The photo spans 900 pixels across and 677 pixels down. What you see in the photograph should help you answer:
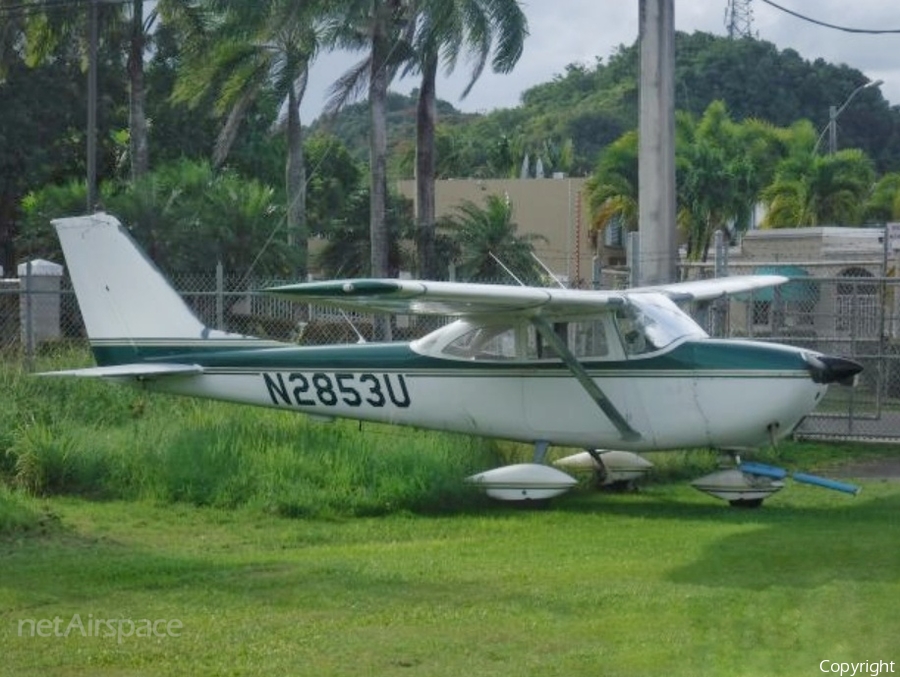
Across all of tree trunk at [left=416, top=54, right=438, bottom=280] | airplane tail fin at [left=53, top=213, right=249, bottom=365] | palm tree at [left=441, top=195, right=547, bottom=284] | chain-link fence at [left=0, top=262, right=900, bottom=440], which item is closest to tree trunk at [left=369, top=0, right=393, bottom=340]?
tree trunk at [left=416, top=54, right=438, bottom=280]

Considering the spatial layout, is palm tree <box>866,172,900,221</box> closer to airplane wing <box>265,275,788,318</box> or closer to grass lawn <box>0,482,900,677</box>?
airplane wing <box>265,275,788,318</box>

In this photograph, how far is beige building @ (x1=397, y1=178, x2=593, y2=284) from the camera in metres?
50.8

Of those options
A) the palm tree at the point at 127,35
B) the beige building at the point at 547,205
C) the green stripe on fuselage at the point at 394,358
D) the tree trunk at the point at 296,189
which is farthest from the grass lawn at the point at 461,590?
the beige building at the point at 547,205

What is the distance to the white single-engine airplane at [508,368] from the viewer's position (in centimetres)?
1284

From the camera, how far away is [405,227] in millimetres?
37875

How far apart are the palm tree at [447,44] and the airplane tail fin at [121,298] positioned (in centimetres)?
1742

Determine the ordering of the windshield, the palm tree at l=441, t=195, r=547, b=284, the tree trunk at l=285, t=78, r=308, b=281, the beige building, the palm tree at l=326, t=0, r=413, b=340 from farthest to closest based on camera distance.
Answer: the beige building
the palm tree at l=441, t=195, r=547, b=284
the tree trunk at l=285, t=78, r=308, b=281
the palm tree at l=326, t=0, r=413, b=340
the windshield

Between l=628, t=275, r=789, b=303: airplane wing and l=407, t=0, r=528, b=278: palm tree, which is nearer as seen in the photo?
l=628, t=275, r=789, b=303: airplane wing

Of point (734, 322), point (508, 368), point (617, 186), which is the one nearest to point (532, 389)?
point (508, 368)

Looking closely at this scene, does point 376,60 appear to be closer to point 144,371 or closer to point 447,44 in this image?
point 447,44

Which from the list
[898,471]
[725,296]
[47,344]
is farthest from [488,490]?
[47,344]

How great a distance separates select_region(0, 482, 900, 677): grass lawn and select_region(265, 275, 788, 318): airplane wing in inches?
67.3

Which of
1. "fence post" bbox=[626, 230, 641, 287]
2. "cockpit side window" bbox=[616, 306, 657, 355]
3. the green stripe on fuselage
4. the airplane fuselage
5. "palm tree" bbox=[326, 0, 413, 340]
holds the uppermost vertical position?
"palm tree" bbox=[326, 0, 413, 340]

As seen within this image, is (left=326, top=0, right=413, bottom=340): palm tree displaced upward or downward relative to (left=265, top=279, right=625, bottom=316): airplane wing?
upward
